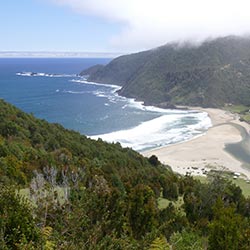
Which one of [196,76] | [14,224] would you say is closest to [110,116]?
[196,76]

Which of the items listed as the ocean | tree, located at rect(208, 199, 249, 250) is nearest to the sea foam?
the ocean

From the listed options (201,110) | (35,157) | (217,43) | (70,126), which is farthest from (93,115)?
(217,43)

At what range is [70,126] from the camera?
88.7m

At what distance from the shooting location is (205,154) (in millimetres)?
66250

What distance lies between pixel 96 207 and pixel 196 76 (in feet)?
414

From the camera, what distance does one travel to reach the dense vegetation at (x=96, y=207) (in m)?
9.19

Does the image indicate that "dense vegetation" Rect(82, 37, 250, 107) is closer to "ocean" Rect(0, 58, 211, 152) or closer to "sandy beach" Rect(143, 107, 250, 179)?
"ocean" Rect(0, 58, 211, 152)

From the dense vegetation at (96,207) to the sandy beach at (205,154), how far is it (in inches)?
753

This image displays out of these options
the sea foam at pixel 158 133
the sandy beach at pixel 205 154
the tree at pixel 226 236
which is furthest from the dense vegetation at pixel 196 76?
the tree at pixel 226 236

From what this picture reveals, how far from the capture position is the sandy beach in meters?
58.7

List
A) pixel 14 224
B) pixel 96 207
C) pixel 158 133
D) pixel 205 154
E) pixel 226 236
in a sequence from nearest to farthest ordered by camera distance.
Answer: pixel 14 224
pixel 96 207
pixel 226 236
pixel 205 154
pixel 158 133

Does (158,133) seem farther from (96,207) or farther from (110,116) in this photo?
(96,207)

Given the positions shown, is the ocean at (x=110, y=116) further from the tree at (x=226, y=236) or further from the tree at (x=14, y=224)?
the tree at (x=14, y=224)

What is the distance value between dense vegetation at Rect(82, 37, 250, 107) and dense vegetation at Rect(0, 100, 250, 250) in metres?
86.5
